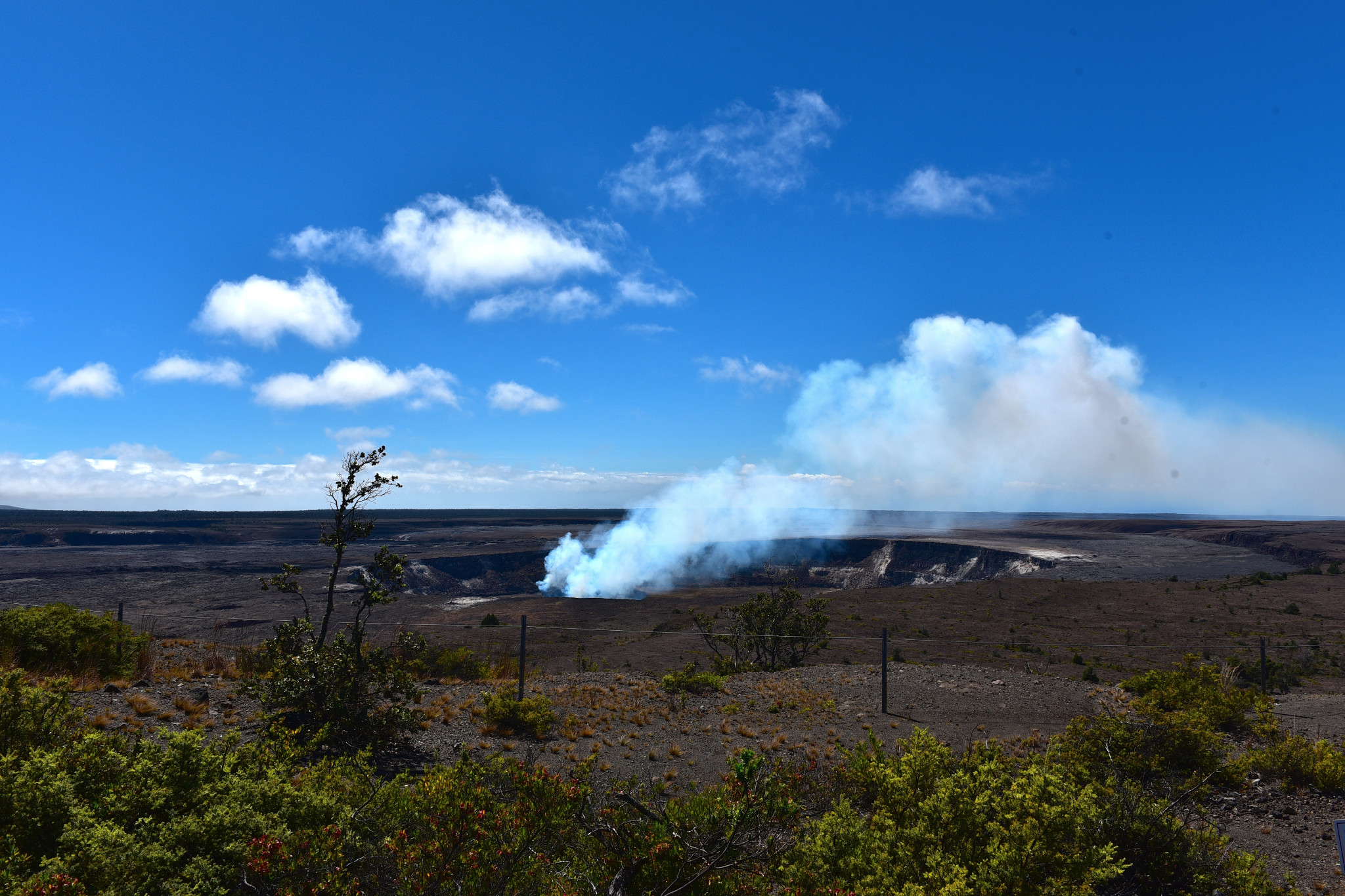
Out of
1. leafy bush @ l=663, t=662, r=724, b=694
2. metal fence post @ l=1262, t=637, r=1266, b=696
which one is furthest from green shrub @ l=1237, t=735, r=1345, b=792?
leafy bush @ l=663, t=662, r=724, b=694

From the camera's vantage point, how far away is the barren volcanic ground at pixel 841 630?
35.7 feet

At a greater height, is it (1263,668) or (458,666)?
(1263,668)

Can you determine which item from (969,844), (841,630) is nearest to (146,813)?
(969,844)

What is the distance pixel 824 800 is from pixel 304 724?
25.1ft

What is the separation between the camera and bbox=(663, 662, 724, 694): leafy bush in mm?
15086

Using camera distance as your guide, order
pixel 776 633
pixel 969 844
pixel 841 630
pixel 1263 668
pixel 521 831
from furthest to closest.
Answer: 1. pixel 841 630
2. pixel 776 633
3. pixel 1263 668
4. pixel 969 844
5. pixel 521 831

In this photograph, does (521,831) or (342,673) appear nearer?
(521,831)

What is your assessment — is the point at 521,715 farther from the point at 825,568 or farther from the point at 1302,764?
the point at 825,568

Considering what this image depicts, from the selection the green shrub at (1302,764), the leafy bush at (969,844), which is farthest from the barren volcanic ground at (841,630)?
the leafy bush at (969,844)

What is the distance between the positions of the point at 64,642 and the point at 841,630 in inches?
1155

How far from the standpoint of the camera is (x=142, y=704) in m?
9.72

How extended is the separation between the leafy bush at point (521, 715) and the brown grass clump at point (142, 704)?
507 centimetres

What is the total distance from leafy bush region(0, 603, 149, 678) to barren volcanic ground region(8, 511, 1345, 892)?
44.9 inches

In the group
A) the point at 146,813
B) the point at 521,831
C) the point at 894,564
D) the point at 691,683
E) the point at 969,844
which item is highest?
the point at 521,831
